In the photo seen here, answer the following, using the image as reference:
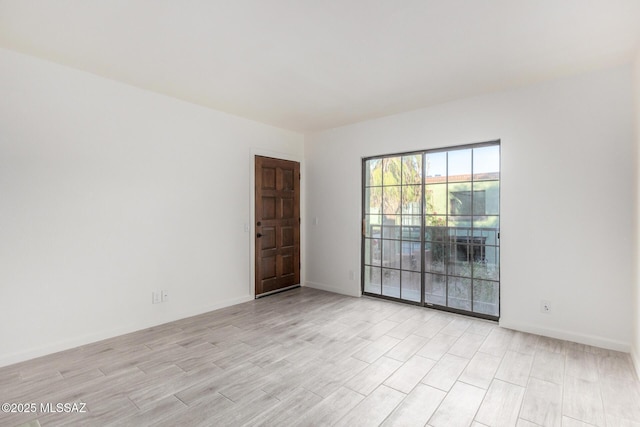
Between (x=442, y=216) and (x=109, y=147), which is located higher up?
(x=109, y=147)

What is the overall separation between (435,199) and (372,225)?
1.03m

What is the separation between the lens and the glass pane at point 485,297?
3.73m

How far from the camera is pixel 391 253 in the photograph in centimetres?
461

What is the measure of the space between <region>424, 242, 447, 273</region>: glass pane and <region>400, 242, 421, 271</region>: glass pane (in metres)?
0.11

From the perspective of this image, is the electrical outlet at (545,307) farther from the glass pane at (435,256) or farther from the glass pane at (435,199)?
the glass pane at (435,199)

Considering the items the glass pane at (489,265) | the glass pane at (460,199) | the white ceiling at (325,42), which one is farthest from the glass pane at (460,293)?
the white ceiling at (325,42)

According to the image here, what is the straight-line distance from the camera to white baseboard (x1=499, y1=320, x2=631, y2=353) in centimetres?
294

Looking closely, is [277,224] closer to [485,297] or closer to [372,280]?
[372,280]

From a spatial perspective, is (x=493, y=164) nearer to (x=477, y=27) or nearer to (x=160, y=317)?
(x=477, y=27)

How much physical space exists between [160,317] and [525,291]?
161 inches

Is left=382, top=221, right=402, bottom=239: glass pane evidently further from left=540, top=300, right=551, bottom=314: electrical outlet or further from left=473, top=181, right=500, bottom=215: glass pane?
left=540, top=300, right=551, bottom=314: electrical outlet

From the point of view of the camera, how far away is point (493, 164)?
3719 mm

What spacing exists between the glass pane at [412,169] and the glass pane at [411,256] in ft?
2.83

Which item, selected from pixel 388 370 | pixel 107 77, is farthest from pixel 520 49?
pixel 107 77
